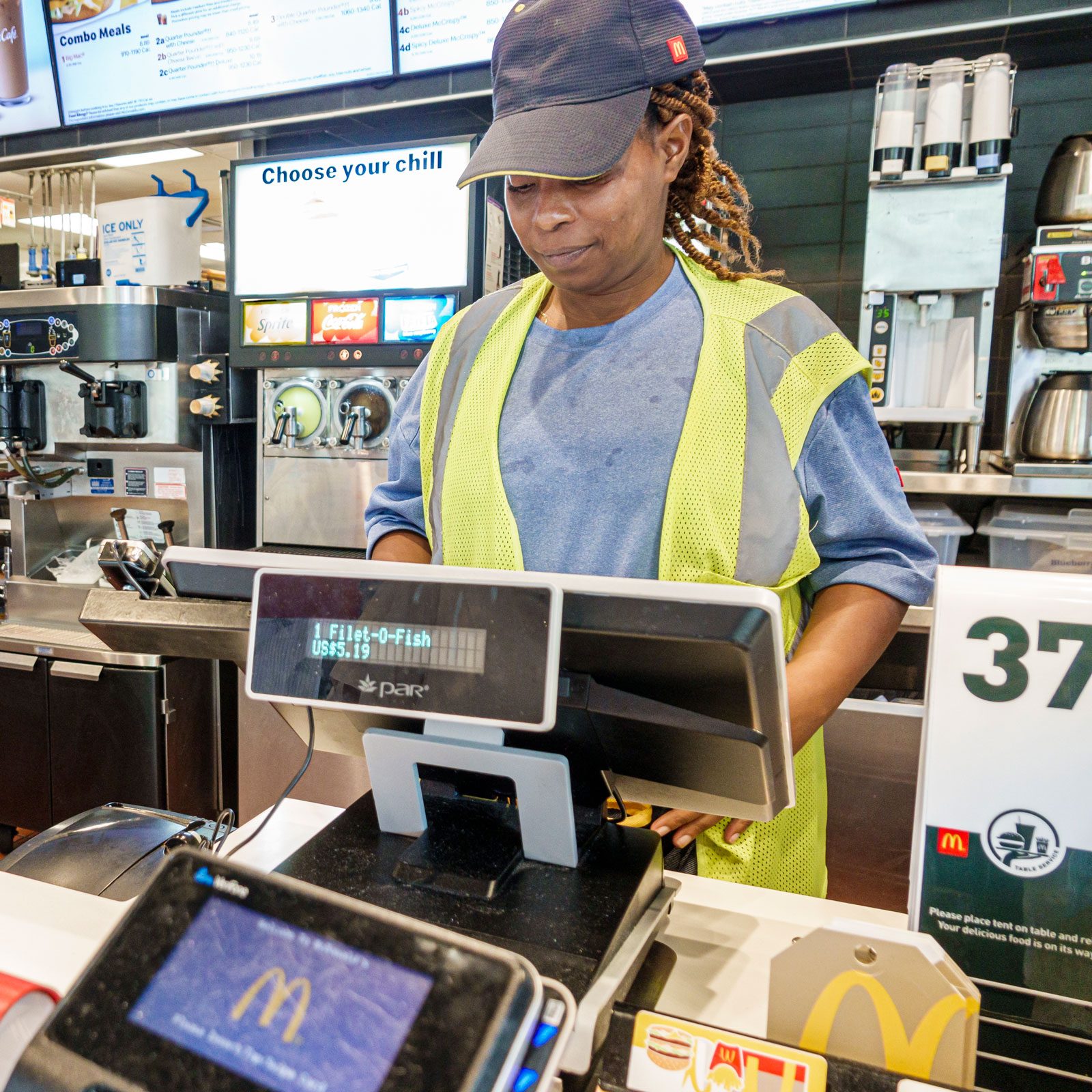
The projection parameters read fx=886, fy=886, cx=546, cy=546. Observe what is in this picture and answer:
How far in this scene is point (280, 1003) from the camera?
0.45m

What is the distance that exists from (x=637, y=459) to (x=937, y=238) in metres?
1.86

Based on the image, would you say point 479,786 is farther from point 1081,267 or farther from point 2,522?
point 2,522

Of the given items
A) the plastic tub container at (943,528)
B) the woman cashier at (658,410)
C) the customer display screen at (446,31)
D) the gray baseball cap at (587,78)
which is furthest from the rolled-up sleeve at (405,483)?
the customer display screen at (446,31)

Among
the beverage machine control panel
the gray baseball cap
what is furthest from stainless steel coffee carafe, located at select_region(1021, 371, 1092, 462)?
the beverage machine control panel

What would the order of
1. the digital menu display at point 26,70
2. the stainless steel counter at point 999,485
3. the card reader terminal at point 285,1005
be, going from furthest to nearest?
the digital menu display at point 26,70 → the stainless steel counter at point 999,485 → the card reader terminal at point 285,1005

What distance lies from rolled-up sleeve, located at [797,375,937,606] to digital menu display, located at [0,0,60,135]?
3.77 metres

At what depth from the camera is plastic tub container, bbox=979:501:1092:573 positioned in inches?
92.7

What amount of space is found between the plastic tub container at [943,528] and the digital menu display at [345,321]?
163cm

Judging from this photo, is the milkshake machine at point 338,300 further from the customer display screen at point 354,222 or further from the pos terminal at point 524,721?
the pos terminal at point 524,721

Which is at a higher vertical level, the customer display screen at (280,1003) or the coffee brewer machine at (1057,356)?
the coffee brewer machine at (1057,356)

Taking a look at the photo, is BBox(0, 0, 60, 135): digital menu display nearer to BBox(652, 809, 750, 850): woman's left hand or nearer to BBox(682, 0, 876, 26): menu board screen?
BBox(682, 0, 876, 26): menu board screen

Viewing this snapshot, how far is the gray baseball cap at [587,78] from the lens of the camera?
918mm

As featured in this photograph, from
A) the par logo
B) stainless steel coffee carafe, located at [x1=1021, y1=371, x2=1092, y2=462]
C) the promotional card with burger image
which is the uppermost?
stainless steel coffee carafe, located at [x1=1021, y1=371, x2=1092, y2=462]

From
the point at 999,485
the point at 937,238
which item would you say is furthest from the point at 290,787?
the point at 937,238
